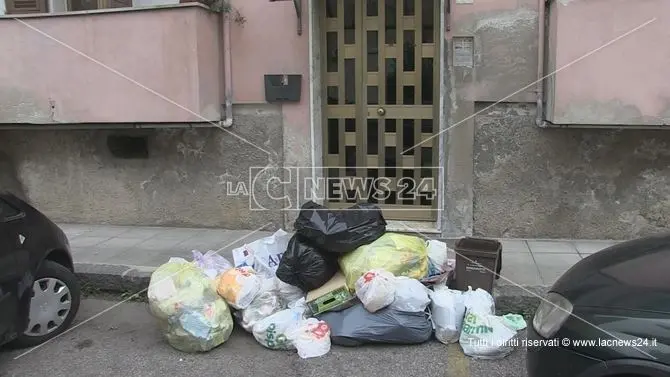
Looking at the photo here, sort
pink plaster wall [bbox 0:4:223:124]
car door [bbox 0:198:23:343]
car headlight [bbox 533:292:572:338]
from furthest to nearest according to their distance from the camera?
pink plaster wall [bbox 0:4:223:124] < car door [bbox 0:198:23:343] < car headlight [bbox 533:292:572:338]

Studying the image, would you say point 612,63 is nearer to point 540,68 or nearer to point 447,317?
point 540,68

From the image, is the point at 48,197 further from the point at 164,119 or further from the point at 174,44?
the point at 174,44

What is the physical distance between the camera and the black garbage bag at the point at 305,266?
14.8 feet

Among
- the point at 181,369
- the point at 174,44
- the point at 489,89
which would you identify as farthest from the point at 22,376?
the point at 489,89

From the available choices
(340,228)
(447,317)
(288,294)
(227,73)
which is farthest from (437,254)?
(227,73)

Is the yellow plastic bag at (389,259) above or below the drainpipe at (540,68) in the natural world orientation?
below

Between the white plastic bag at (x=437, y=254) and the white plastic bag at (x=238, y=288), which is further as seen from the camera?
the white plastic bag at (x=437, y=254)

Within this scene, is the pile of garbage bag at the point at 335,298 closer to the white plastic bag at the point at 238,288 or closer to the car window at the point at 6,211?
the white plastic bag at the point at 238,288

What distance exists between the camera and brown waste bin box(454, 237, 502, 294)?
465 cm

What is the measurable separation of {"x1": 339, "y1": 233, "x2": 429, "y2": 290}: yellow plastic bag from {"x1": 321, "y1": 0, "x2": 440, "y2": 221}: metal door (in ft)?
7.15

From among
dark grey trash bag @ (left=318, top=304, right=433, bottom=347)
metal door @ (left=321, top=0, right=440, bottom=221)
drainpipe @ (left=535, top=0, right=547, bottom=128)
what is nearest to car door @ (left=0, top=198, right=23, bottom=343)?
dark grey trash bag @ (left=318, top=304, right=433, bottom=347)

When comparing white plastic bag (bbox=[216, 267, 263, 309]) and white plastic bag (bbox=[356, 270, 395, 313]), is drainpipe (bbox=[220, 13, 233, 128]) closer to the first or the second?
white plastic bag (bbox=[216, 267, 263, 309])

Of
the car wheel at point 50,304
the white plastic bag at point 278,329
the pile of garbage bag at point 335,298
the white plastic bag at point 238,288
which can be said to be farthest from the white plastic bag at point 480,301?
the car wheel at point 50,304

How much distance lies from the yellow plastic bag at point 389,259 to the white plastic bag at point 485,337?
564 mm
